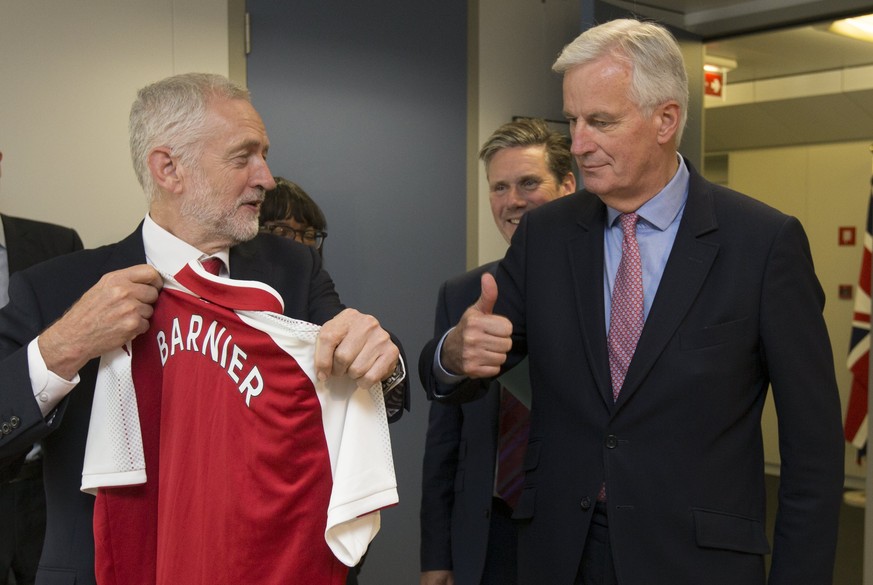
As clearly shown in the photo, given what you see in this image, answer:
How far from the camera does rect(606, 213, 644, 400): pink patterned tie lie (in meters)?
1.64

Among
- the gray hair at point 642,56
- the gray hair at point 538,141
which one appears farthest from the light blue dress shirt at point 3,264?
the gray hair at point 642,56

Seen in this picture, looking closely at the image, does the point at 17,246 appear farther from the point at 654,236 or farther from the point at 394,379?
the point at 654,236

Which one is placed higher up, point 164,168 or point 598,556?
point 164,168

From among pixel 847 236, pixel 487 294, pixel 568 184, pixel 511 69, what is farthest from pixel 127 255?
pixel 847 236

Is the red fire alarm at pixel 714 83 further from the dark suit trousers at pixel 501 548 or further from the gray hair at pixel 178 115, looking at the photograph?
the gray hair at pixel 178 115

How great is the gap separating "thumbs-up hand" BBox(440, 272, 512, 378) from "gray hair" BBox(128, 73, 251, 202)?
59cm

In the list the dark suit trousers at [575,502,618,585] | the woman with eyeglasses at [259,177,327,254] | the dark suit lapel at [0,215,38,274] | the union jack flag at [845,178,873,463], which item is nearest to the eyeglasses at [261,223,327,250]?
the woman with eyeglasses at [259,177,327,254]

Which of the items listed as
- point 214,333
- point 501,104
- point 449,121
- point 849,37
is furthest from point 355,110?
point 849,37

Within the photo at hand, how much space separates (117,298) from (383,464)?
1.66 feet

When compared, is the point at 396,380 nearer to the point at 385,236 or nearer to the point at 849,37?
the point at 385,236

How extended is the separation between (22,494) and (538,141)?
71.7 inches

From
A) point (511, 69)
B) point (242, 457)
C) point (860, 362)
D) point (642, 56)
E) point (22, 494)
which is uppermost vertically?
point (511, 69)

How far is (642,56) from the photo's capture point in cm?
168

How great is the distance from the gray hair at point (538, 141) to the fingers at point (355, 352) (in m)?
1.03
